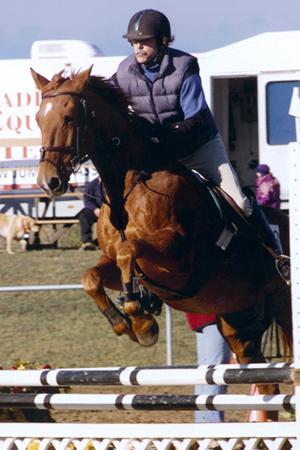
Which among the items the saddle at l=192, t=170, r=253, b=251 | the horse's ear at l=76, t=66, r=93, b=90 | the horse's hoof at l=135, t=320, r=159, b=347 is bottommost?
the horse's hoof at l=135, t=320, r=159, b=347

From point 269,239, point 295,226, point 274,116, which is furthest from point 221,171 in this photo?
point 274,116

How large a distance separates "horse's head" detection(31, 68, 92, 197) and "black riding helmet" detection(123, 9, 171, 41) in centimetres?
33

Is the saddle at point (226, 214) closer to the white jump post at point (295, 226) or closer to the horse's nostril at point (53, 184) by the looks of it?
the horse's nostril at point (53, 184)

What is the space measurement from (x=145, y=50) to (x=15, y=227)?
9.36m

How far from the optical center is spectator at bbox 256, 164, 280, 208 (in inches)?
548

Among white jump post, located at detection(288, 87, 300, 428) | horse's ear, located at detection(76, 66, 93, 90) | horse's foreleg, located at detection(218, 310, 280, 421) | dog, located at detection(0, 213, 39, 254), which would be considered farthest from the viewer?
dog, located at detection(0, 213, 39, 254)

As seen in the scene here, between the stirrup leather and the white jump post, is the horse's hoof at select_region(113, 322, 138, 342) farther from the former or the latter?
the white jump post

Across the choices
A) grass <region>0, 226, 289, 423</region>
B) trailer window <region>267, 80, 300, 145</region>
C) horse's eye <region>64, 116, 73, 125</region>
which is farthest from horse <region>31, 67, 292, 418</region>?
trailer window <region>267, 80, 300, 145</region>

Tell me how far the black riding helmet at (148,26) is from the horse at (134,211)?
29cm

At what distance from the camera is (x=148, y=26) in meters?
6.24

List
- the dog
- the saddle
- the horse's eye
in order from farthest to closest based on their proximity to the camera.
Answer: the dog, the saddle, the horse's eye

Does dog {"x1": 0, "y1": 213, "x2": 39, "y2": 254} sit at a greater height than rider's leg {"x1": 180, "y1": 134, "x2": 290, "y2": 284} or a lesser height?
lesser

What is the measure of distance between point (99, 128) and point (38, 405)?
133cm

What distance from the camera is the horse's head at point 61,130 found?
5730 millimetres
